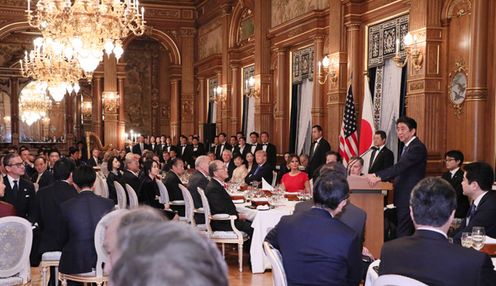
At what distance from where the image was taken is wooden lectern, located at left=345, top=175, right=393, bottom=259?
231 inches

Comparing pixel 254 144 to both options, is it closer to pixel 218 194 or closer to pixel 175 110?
pixel 218 194

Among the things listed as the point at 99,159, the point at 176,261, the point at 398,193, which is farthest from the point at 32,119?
the point at 176,261

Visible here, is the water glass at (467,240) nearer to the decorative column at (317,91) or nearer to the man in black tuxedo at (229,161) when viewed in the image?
the man in black tuxedo at (229,161)

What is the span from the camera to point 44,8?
8.95 m

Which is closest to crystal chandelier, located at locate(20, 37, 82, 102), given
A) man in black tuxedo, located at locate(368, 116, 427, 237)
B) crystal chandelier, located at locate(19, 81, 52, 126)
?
man in black tuxedo, located at locate(368, 116, 427, 237)

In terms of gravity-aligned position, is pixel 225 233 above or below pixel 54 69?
below

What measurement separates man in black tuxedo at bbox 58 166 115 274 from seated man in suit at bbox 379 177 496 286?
2.80m

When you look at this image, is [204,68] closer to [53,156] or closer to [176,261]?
[53,156]

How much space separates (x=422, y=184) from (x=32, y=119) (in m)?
21.9

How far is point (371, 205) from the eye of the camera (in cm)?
592

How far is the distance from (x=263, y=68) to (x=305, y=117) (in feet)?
7.46

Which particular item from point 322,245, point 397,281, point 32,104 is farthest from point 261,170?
point 32,104

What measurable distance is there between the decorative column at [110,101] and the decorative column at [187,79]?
238 cm

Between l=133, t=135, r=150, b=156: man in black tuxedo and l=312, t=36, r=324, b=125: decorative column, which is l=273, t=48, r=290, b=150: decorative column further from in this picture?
l=133, t=135, r=150, b=156: man in black tuxedo
